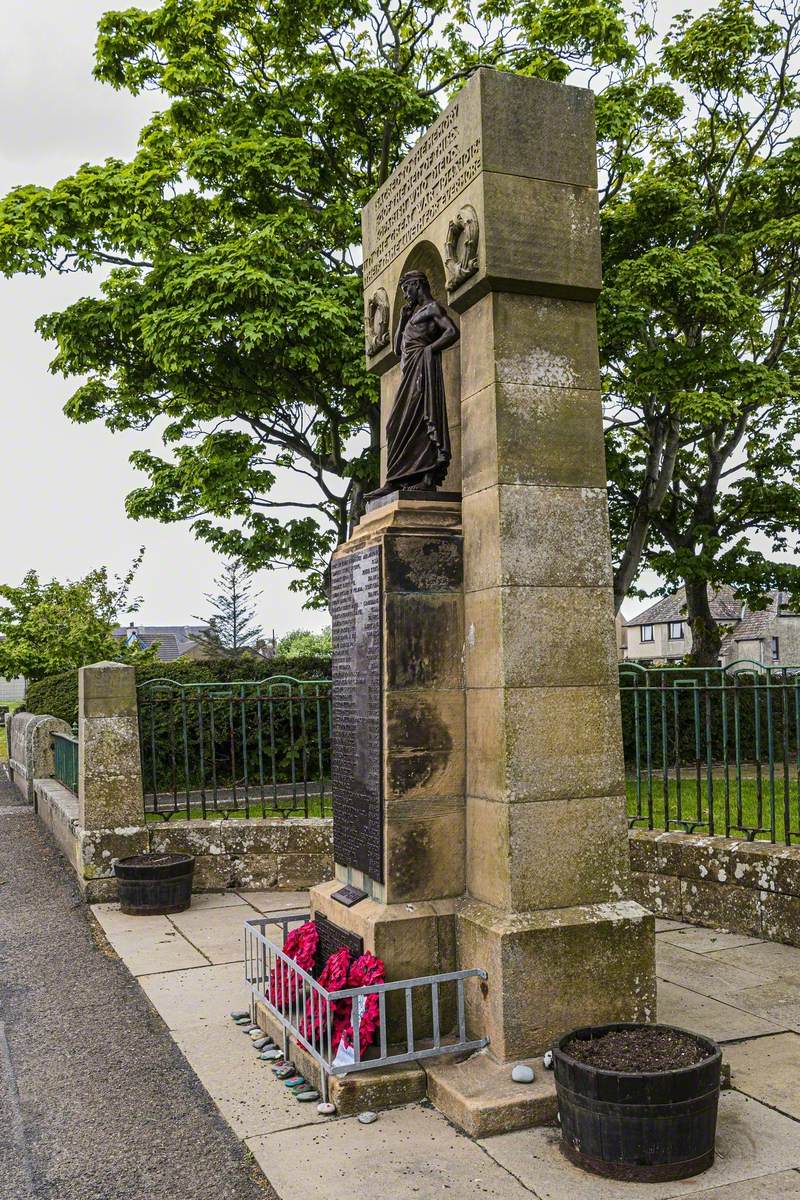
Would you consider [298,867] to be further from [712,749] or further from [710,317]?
[710,317]

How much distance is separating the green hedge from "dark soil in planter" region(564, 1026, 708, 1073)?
450 inches

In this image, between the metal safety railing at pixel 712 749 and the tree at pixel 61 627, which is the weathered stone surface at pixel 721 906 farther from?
the tree at pixel 61 627

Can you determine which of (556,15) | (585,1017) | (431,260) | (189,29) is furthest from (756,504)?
(585,1017)

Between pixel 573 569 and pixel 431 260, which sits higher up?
pixel 431 260

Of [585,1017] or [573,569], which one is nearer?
[585,1017]

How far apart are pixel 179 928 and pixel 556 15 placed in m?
14.9

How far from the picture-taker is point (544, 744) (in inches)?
199

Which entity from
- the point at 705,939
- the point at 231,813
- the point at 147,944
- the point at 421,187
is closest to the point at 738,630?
the point at 231,813

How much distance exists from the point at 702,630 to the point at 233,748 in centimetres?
1392

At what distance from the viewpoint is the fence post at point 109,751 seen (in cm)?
918

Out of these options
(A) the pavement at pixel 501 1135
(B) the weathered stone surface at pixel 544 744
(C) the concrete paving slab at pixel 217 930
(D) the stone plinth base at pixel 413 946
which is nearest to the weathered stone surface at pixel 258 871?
(C) the concrete paving slab at pixel 217 930

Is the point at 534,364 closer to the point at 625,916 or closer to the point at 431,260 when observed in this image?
the point at 431,260

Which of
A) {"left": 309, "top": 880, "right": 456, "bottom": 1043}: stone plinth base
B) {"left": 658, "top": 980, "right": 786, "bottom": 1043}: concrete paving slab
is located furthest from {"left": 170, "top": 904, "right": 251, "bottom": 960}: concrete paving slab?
{"left": 658, "top": 980, "right": 786, "bottom": 1043}: concrete paving slab

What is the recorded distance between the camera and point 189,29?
53.1 feet
